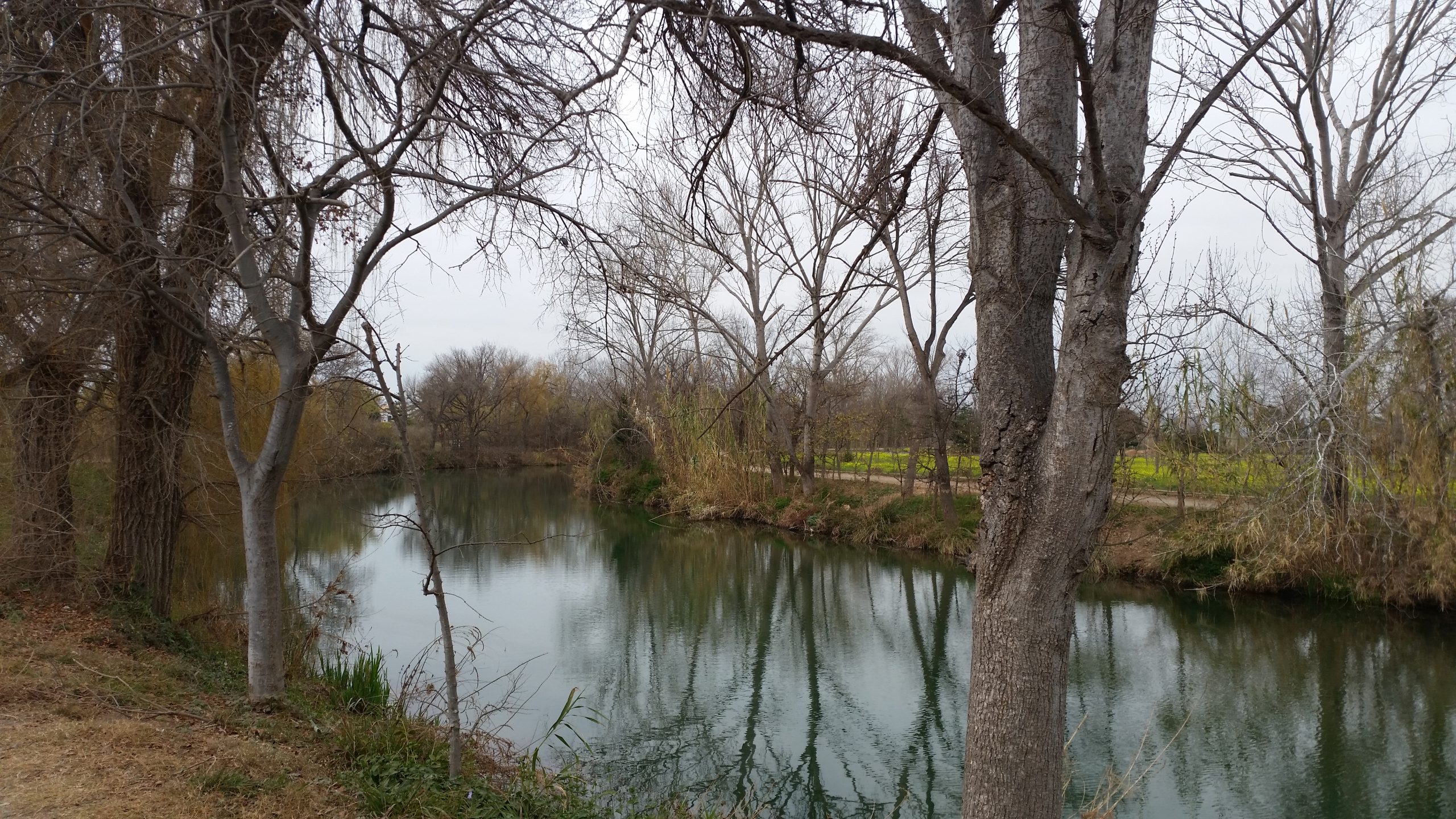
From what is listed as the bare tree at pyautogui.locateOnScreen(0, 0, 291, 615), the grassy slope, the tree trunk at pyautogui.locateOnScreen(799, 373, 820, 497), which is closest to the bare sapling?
the bare tree at pyautogui.locateOnScreen(0, 0, 291, 615)

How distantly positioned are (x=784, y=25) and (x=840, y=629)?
9764 millimetres

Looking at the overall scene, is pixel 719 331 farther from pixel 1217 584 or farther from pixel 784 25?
pixel 784 25

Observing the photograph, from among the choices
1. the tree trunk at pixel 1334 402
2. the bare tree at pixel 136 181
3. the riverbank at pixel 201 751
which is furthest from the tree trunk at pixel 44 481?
the tree trunk at pixel 1334 402

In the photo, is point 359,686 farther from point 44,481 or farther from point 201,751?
point 44,481

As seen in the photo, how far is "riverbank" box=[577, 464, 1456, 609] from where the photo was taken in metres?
9.99

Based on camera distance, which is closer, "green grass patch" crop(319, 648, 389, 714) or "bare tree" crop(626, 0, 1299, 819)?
"bare tree" crop(626, 0, 1299, 819)

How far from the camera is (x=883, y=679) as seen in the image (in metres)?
9.04

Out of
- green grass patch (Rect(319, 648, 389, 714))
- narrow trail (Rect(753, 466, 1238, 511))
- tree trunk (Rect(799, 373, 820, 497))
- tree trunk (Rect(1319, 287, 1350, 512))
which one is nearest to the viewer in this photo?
green grass patch (Rect(319, 648, 389, 714))

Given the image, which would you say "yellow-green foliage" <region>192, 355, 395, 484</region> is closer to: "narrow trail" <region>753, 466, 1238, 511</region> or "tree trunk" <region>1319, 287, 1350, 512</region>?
"narrow trail" <region>753, 466, 1238, 511</region>

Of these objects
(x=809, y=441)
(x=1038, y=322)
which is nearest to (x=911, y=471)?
(x=809, y=441)

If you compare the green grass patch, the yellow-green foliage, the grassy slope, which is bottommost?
the green grass patch

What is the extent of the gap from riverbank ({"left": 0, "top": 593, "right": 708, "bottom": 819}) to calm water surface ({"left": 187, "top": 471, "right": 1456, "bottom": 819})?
114 centimetres

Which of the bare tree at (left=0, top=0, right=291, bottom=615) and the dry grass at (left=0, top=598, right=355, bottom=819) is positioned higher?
the bare tree at (left=0, top=0, right=291, bottom=615)

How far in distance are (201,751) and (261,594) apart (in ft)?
4.27
